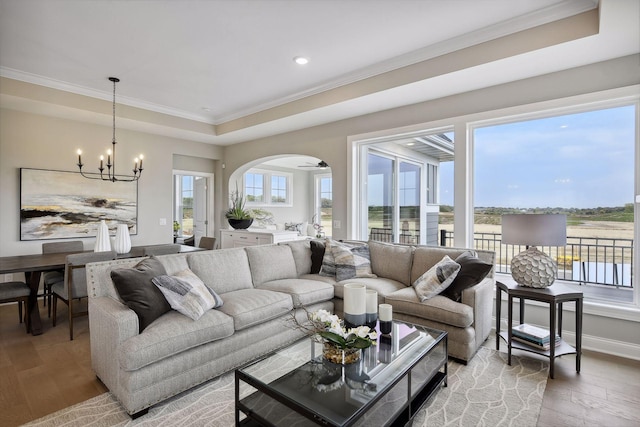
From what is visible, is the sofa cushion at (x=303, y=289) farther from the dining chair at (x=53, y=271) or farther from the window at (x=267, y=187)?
the window at (x=267, y=187)

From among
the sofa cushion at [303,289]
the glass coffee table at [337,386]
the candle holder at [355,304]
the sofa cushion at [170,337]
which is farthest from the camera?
the sofa cushion at [303,289]

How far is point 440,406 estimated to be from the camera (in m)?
2.18

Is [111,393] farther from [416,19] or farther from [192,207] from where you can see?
[192,207]

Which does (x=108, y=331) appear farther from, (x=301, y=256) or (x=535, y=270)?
(x=535, y=270)

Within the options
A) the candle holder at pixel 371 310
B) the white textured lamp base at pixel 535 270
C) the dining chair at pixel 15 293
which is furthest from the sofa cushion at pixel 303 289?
the dining chair at pixel 15 293

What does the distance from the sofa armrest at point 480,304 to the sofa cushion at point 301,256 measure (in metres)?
1.87

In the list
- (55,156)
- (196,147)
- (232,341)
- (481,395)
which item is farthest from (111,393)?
(196,147)

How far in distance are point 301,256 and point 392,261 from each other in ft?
3.63

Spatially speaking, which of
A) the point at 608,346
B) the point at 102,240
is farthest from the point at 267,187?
the point at 608,346

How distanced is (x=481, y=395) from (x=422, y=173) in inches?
123

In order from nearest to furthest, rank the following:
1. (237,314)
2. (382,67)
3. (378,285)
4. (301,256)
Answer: (237,314) → (378,285) → (382,67) → (301,256)

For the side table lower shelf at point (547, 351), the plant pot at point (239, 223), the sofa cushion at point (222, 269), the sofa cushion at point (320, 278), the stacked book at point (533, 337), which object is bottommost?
the side table lower shelf at point (547, 351)

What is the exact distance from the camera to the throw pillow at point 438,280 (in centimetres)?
298

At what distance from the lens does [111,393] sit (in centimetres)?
229
